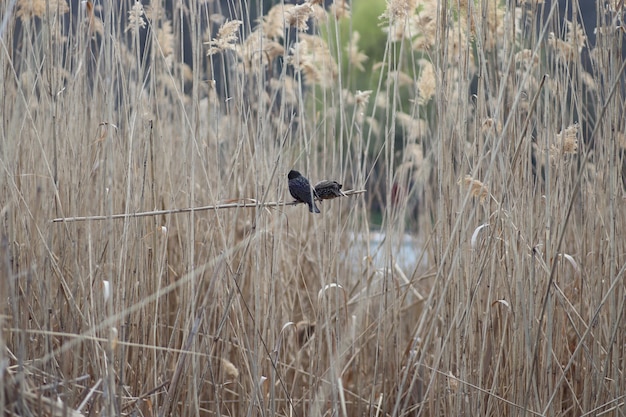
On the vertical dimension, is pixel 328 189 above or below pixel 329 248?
above

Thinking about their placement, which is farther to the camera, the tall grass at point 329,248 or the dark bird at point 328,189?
the dark bird at point 328,189

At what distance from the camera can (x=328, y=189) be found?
1615 millimetres

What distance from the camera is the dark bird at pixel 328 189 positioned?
1585 mm

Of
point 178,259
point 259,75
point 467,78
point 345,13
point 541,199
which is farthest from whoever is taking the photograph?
point 345,13

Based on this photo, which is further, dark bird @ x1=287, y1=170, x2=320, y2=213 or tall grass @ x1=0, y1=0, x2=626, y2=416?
dark bird @ x1=287, y1=170, x2=320, y2=213

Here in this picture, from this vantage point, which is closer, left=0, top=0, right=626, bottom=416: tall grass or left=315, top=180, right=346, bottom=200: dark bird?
left=0, top=0, right=626, bottom=416: tall grass

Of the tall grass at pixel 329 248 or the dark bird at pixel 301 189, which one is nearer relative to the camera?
the tall grass at pixel 329 248

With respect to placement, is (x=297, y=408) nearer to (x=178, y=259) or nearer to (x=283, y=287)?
(x=283, y=287)

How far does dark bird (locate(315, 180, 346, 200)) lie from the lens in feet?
5.20

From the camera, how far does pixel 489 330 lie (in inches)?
68.3

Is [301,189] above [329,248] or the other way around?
above

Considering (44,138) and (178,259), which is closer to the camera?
(44,138)

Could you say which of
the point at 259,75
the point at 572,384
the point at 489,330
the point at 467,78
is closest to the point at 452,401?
the point at 489,330

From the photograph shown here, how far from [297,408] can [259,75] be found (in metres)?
0.92
